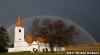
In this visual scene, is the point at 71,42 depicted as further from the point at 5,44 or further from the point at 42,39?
the point at 5,44

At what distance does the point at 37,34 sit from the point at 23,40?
18.4 feet

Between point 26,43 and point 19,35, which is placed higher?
point 19,35

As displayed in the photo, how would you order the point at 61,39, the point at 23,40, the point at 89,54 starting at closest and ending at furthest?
the point at 89,54, the point at 61,39, the point at 23,40

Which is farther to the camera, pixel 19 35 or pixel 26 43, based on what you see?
pixel 19 35

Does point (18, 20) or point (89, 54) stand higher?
point (18, 20)

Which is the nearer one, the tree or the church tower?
the tree

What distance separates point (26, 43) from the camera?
89.3 meters

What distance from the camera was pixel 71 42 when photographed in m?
87.6

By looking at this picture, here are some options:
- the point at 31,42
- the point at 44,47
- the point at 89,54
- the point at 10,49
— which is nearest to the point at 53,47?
the point at 44,47

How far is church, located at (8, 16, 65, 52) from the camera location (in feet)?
277

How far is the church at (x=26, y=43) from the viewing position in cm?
8431

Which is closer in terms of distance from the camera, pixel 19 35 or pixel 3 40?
pixel 3 40

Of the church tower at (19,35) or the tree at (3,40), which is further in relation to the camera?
the church tower at (19,35)

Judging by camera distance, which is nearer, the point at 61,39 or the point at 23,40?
the point at 61,39
